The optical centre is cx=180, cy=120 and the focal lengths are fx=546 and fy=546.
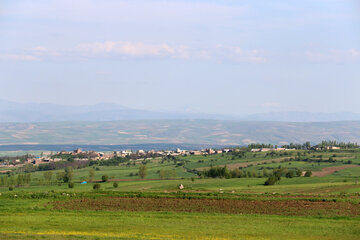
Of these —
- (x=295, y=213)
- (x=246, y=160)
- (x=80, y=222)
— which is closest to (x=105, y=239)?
(x=80, y=222)

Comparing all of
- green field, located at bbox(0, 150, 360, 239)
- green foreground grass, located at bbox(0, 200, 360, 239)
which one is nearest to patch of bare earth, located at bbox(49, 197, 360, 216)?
green field, located at bbox(0, 150, 360, 239)

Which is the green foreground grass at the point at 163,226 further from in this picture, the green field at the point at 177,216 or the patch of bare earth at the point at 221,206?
the patch of bare earth at the point at 221,206

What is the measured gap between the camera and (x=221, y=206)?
50.8m

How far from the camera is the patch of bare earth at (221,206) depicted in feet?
155

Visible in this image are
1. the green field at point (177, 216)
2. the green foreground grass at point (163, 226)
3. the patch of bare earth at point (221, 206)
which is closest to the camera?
the green foreground grass at point (163, 226)

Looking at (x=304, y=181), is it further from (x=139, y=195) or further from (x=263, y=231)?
(x=263, y=231)

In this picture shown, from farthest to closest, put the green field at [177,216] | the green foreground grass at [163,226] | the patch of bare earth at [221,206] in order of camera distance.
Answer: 1. the patch of bare earth at [221,206]
2. the green field at [177,216]
3. the green foreground grass at [163,226]

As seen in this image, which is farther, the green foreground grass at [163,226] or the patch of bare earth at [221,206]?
the patch of bare earth at [221,206]

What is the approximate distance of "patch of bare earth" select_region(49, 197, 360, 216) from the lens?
47.4 metres

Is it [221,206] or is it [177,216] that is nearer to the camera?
[177,216]

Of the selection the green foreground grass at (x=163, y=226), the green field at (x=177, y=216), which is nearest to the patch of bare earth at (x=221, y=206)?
the green field at (x=177, y=216)

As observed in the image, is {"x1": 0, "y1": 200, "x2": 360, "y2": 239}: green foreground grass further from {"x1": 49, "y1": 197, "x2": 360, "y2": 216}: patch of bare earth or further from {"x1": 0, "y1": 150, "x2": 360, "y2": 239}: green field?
{"x1": 49, "y1": 197, "x2": 360, "y2": 216}: patch of bare earth

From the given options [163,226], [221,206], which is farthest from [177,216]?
[221,206]

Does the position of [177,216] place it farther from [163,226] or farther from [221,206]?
[221,206]
